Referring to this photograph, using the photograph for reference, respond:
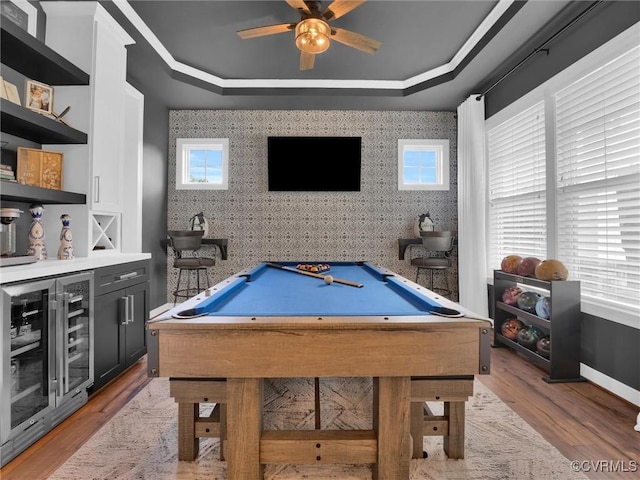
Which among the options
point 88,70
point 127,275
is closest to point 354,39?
point 88,70

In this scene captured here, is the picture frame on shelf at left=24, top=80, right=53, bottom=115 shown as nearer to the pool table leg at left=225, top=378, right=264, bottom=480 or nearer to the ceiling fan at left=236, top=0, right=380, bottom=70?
the ceiling fan at left=236, top=0, right=380, bottom=70

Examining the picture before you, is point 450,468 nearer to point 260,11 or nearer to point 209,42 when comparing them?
point 260,11

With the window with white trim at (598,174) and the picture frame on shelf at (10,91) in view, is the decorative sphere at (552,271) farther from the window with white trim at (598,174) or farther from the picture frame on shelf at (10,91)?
the picture frame on shelf at (10,91)

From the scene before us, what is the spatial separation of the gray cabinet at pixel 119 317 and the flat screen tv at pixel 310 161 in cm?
240

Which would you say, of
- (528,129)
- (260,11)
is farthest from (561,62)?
(260,11)

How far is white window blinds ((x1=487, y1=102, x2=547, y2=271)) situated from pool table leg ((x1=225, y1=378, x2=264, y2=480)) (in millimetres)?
3053

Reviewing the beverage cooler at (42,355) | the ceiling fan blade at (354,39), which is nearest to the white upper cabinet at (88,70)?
the beverage cooler at (42,355)

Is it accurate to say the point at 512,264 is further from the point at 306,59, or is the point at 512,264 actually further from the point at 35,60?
the point at 35,60

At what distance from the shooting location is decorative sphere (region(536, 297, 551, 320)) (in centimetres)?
268

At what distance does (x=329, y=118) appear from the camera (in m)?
4.91

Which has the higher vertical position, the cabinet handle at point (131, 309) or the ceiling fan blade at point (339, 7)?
the ceiling fan blade at point (339, 7)

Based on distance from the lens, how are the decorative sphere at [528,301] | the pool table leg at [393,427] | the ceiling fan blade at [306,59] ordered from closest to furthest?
the pool table leg at [393,427], the ceiling fan blade at [306,59], the decorative sphere at [528,301]

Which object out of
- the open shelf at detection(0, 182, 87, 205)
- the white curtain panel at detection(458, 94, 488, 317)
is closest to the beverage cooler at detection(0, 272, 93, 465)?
the open shelf at detection(0, 182, 87, 205)

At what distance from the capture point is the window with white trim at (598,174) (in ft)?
7.42
